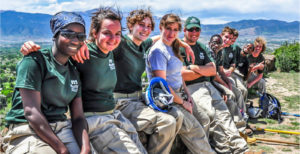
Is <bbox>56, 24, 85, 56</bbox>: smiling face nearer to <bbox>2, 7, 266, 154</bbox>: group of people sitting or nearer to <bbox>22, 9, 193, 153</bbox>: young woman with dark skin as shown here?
<bbox>2, 7, 266, 154</bbox>: group of people sitting

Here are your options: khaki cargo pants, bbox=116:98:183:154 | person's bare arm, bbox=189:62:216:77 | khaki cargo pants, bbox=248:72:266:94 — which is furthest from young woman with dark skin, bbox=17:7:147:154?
khaki cargo pants, bbox=248:72:266:94

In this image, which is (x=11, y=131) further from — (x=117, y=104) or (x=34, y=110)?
(x=117, y=104)

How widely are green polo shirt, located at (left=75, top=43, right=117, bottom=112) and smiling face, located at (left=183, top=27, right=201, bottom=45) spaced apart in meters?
2.27

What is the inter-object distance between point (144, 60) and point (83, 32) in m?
1.27

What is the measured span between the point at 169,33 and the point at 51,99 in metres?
2.14

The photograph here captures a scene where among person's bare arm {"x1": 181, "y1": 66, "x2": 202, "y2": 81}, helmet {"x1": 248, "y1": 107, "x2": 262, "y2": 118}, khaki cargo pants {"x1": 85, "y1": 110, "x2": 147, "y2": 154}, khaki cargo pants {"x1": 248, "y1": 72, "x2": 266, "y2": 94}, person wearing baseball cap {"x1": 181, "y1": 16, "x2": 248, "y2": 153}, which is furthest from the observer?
khaki cargo pants {"x1": 248, "y1": 72, "x2": 266, "y2": 94}

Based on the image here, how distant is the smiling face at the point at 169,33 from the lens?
395 cm

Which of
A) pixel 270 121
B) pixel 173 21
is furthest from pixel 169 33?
pixel 270 121

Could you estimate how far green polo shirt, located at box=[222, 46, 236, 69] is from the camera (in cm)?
702

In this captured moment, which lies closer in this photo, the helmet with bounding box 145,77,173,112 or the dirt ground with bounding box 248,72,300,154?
the helmet with bounding box 145,77,173,112

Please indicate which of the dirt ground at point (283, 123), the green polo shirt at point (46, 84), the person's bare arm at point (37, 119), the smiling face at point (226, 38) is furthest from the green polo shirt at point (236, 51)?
the person's bare arm at point (37, 119)

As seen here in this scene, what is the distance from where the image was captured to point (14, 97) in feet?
7.50

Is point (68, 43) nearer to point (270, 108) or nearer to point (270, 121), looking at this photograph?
point (270, 121)

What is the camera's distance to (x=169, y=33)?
396 cm
